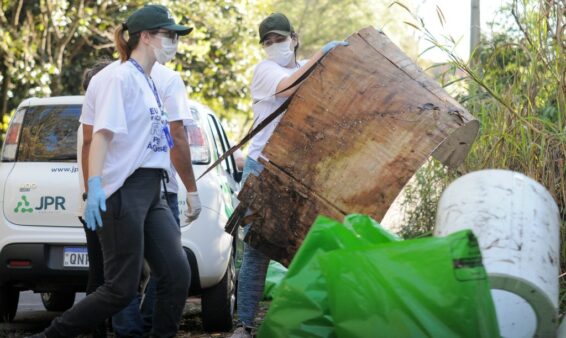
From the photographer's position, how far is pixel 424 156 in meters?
4.91

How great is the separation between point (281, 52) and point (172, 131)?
28.8 inches

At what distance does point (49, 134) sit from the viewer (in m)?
7.28

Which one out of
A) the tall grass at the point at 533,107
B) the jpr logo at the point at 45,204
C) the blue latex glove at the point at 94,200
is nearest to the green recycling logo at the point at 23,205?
the jpr logo at the point at 45,204

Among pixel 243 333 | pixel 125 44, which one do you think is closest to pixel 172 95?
pixel 125 44

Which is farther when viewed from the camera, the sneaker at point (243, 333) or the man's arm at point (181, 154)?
the sneaker at point (243, 333)

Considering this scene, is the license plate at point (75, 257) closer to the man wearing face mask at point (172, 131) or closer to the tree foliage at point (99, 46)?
the man wearing face mask at point (172, 131)

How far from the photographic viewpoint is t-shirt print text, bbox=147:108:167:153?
16.6ft

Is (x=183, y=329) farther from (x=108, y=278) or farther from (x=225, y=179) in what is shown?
(x=108, y=278)

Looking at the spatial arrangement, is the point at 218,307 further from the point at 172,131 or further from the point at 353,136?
the point at 353,136

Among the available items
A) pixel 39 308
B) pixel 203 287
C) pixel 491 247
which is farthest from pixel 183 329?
pixel 491 247

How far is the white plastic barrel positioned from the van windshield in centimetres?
328

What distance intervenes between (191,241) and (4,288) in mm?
1369

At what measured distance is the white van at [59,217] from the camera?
22.4 feet

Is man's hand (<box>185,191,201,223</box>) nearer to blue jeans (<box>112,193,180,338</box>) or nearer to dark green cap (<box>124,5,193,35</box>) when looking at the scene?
blue jeans (<box>112,193,180,338</box>)
